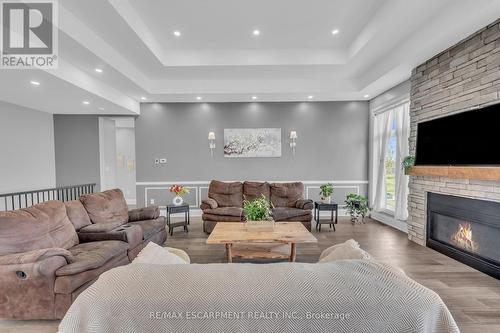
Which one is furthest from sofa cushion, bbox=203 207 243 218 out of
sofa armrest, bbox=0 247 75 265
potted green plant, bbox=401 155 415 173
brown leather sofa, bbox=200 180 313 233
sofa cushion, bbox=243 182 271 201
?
potted green plant, bbox=401 155 415 173

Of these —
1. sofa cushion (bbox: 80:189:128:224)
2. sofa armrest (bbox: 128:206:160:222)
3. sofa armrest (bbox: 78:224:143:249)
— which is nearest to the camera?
sofa armrest (bbox: 78:224:143:249)

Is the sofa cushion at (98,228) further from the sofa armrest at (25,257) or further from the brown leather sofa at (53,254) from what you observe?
the sofa armrest at (25,257)

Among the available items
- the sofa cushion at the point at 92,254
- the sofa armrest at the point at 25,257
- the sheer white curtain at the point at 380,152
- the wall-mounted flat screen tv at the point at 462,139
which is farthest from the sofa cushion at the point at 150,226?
the sheer white curtain at the point at 380,152

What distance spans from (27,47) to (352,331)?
4.19 meters

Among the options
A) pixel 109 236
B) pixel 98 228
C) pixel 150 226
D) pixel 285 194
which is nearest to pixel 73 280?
pixel 109 236

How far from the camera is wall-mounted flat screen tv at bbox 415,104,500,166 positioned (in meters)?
2.82

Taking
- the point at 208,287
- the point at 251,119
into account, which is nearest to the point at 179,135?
the point at 251,119

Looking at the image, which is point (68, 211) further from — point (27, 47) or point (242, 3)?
point (242, 3)

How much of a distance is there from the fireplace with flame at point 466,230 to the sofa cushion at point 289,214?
1.99 metres

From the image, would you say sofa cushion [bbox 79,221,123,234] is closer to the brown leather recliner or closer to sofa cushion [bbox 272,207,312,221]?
the brown leather recliner

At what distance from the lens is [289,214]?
15.3 ft

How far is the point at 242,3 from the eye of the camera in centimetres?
304

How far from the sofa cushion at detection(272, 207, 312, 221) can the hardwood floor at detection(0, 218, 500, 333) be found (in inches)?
18.7

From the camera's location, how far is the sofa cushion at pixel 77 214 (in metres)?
3.05
